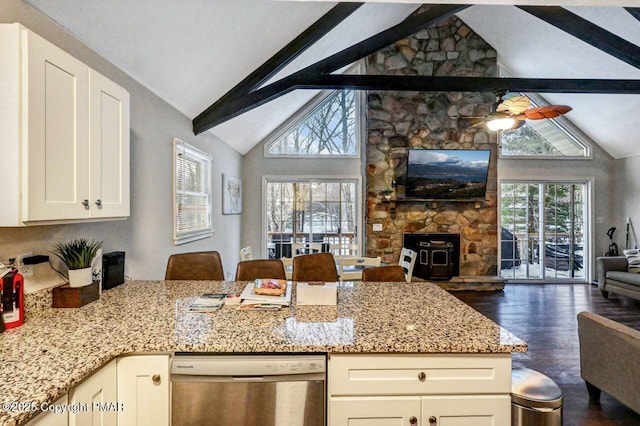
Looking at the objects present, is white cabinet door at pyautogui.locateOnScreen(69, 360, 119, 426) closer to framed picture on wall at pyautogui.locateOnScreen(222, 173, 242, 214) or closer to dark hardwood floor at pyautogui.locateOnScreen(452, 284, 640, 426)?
dark hardwood floor at pyautogui.locateOnScreen(452, 284, 640, 426)

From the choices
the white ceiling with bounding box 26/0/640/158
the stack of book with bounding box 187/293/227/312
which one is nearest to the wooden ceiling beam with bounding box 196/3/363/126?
the white ceiling with bounding box 26/0/640/158

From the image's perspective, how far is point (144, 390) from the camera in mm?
1288

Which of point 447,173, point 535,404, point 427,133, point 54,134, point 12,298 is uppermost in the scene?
point 427,133

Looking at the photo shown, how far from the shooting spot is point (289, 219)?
21.4 ft

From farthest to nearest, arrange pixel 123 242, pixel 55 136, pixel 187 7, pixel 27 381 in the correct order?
pixel 123 242
pixel 187 7
pixel 55 136
pixel 27 381

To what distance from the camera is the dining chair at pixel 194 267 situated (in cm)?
245

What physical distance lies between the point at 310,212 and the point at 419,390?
5.24 meters

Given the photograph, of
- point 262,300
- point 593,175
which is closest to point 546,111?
point 262,300

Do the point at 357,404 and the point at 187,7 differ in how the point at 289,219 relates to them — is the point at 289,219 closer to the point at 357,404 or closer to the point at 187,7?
the point at 187,7

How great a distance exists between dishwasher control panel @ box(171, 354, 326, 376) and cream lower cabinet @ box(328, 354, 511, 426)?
0.10m

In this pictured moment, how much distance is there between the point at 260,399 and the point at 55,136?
135cm

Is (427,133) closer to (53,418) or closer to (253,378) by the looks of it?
(253,378)

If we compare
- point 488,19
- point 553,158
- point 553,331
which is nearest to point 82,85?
point 553,331

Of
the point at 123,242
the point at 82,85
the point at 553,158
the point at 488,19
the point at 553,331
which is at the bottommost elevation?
the point at 553,331
